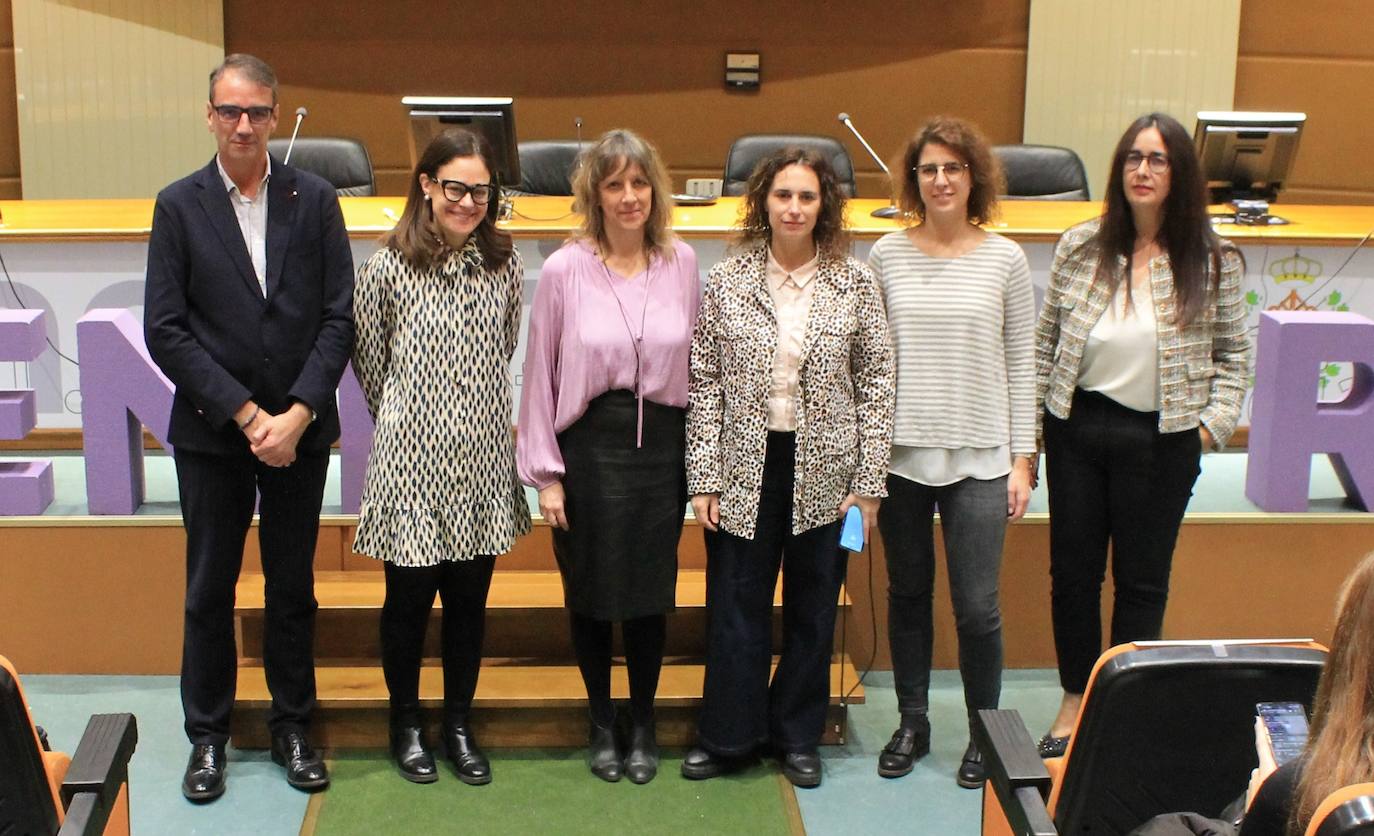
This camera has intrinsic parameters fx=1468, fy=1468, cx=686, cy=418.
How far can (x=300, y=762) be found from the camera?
3.32m

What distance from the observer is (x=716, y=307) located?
3119 millimetres

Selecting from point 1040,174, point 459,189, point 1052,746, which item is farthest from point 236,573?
point 1040,174

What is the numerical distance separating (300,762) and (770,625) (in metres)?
1.11

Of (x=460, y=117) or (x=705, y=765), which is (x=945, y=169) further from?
(x=460, y=117)

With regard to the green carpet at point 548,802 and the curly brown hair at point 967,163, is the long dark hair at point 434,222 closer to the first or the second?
→ the curly brown hair at point 967,163

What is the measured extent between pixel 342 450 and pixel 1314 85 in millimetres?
5456

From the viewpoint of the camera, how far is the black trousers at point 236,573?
313 cm

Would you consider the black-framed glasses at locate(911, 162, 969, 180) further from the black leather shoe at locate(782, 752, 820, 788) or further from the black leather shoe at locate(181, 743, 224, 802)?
the black leather shoe at locate(181, 743, 224, 802)

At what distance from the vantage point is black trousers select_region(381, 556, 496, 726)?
320 centimetres

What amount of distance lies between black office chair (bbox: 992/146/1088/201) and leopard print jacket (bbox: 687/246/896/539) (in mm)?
2879

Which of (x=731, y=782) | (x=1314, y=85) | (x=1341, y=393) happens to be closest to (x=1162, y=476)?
(x=731, y=782)

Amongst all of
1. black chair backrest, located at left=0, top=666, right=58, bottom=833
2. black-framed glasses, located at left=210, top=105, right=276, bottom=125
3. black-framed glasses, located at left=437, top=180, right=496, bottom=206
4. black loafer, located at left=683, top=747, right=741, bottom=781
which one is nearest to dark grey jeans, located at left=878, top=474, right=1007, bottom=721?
black loafer, located at left=683, top=747, right=741, bottom=781

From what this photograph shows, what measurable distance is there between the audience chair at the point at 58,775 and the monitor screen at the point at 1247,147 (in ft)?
13.8

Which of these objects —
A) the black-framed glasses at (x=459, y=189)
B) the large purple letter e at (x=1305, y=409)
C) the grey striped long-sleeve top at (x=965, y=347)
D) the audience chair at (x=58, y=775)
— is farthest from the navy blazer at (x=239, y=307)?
the large purple letter e at (x=1305, y=409)
